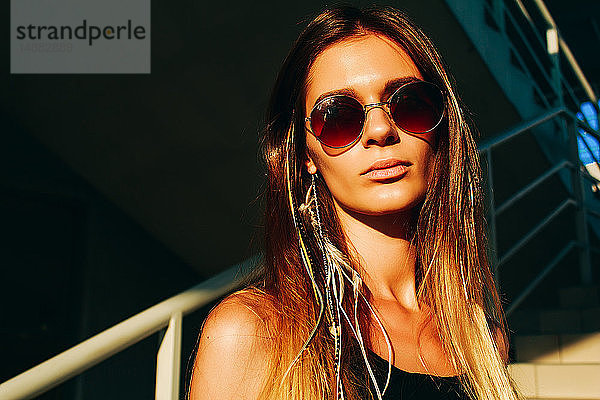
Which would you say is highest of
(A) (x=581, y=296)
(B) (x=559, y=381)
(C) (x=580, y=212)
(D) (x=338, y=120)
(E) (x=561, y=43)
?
(E) (x=561, y=43)

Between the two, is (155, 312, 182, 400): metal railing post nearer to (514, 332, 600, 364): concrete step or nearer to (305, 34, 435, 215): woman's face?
(305, 34, 435, 215): woman's face

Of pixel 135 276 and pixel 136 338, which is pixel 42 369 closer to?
pixel 136 338

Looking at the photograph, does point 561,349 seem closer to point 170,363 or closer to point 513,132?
point 513,132

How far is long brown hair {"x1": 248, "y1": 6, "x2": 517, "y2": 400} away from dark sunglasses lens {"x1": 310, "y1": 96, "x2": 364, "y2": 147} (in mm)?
75

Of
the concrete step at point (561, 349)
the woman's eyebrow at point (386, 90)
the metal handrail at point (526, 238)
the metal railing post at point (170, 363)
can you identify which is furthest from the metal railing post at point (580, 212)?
the metal railing post at point (170, 363)

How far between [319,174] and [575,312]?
1809mm

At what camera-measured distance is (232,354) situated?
2.53 feet

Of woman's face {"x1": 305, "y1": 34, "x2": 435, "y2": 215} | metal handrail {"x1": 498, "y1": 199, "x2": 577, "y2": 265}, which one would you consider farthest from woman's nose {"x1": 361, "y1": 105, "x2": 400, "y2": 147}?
metal handrail {"x1": 498, "y1": 199, "x2": 577, "y2": 265}

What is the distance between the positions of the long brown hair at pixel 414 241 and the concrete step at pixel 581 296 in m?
1.62

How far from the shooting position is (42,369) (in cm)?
82

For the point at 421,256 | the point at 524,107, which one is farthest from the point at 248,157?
the point at 421,256

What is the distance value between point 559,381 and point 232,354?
145cm

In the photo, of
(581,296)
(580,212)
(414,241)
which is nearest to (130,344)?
(414,241)

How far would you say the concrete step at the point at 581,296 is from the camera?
2.54 metres
